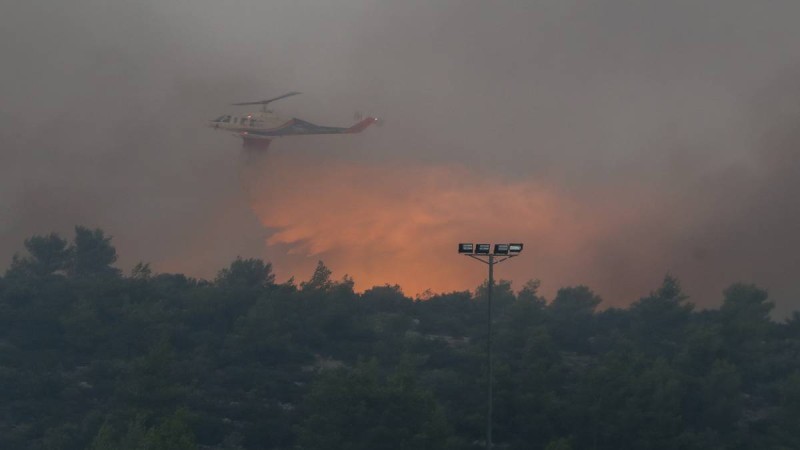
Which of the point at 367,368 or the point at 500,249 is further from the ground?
the point at 500,249

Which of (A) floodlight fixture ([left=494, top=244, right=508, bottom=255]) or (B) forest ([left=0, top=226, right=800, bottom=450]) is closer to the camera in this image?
(A) floodlight fixture ([left=494, top=244, right=508, bottom=255])

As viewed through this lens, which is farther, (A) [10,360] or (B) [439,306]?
(B) [439,306]

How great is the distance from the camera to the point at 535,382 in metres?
88.9

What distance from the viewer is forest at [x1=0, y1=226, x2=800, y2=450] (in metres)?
84.1

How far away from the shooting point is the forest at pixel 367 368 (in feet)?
276

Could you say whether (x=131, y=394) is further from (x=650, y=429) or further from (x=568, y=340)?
(x=568, y=340)

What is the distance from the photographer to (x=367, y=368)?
3558 inches

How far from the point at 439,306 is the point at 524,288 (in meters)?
13.8

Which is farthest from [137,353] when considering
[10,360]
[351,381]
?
[351,381]

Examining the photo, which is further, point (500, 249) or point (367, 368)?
point (367, 368)

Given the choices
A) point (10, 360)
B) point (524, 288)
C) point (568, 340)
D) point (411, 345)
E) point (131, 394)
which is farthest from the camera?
point (524, 288)

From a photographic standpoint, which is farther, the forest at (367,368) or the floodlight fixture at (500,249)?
the forest at (367,368)

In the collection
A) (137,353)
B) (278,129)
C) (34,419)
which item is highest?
(278,129)

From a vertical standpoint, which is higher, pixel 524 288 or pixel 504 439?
pixel 524 288
